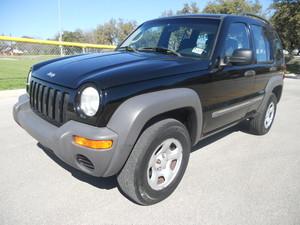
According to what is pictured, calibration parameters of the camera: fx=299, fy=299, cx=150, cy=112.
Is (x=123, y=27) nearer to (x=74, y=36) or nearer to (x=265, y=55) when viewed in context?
(x=74, y=36)

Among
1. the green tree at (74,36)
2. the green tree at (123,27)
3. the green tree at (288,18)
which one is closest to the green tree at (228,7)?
the green tree at (288,18)

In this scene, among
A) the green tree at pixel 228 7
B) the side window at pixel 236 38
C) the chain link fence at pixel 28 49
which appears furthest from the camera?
the green tree at pixel 228 7

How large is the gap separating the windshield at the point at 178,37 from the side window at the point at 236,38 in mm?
219

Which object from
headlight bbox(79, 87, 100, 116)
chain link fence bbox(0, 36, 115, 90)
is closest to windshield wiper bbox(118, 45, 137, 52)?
headlight bbox(79, 87, 100, 116)

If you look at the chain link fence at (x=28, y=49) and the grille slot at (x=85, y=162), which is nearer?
the grille slot at (x=85, y=162)

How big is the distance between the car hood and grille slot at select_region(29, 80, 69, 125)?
0.30ft

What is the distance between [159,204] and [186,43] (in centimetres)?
184

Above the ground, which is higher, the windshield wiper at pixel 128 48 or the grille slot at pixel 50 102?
the windshield wiper at pixel 128 48

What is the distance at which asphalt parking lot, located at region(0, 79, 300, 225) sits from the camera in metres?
2.67

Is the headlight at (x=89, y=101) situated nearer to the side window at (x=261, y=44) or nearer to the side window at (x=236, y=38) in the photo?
the side window at (x=236, y=38)

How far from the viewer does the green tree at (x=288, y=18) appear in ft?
69.2

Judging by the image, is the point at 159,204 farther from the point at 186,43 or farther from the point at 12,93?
the point at 12,93

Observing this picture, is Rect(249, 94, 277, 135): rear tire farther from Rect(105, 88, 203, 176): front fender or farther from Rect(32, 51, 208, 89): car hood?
Rect(105, 88, 203, 176): front fender

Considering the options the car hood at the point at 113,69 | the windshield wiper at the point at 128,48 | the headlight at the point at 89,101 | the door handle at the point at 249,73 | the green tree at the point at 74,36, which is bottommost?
the green tree at the point at 74,36
